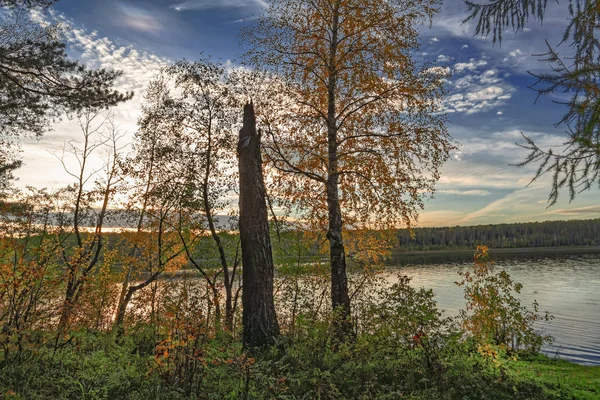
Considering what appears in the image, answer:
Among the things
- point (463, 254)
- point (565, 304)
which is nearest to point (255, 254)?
point (565, 304)

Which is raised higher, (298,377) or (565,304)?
(298,377)

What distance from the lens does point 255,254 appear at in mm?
8477

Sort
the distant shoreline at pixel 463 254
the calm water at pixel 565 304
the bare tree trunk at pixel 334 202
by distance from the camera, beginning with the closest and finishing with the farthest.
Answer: the bare tree trunk at pixel 334 202, the calm water at pixel 565 304, the distant shoreline at pixel 463 254

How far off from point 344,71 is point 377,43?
3.78 ft

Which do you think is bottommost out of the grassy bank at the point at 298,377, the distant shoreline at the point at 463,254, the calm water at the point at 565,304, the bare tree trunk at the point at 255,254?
the distant shoreline at the point at 463,254

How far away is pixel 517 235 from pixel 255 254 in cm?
14020

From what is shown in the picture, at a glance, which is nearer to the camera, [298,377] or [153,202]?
[298,377]

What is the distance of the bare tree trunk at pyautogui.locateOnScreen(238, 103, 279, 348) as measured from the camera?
8070mm

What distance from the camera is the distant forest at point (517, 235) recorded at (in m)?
123

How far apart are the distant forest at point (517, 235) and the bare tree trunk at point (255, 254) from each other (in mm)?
114978

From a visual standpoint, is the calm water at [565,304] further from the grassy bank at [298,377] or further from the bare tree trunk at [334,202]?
the grassy bank at [298,377]

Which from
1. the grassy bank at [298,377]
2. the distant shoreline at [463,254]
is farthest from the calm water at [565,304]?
the distant shoreline at [463,254]

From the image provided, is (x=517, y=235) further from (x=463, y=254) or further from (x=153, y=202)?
(x=153, y=202)

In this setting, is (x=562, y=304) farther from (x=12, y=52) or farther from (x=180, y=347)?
(x=12, y=52)
